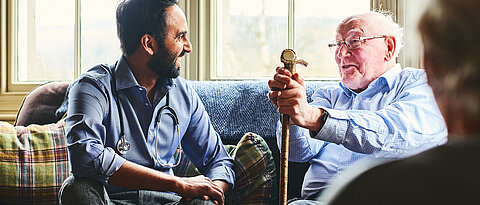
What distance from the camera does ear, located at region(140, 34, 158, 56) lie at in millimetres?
2072

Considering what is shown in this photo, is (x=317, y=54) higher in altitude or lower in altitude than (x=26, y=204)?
higher

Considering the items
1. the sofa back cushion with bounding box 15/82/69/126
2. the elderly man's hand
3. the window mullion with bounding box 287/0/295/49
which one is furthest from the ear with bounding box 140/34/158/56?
the window mullion with bounding box 287/0/295/49

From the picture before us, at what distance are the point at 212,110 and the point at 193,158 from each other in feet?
1.15

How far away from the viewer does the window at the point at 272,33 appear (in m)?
3.03

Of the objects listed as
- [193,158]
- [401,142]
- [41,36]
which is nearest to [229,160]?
[193,158]

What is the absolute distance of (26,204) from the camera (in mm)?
2277

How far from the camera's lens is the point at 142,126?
2020 millimetres

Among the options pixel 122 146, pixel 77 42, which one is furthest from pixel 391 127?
pixel 77 42

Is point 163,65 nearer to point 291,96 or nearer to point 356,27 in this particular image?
point 291,96

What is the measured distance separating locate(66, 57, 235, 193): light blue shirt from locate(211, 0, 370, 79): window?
3.01ft

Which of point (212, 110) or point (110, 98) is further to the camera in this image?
point (212, 110)

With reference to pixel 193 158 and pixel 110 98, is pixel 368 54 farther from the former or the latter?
pixel 110 98

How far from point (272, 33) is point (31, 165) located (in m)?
1.38

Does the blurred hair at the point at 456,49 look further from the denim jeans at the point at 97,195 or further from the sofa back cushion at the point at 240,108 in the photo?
the sofa back cushion at the point at 240,108
